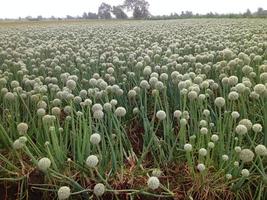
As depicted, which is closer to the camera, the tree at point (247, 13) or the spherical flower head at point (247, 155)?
the spherical flower head at point (247, 155)

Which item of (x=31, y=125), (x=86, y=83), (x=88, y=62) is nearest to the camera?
(x=31, y=125)

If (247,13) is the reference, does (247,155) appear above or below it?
above

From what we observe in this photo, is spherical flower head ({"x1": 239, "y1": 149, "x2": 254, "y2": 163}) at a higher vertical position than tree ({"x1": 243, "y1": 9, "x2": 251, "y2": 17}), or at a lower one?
higher

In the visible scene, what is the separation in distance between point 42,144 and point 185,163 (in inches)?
38.8

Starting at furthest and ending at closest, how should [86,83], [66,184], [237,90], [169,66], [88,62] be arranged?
[88,62]
[169,66]
[86,83]
[237,90]
[66,184]

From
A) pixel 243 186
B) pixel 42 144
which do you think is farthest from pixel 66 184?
pixel 243 186

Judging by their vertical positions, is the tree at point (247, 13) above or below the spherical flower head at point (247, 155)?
below

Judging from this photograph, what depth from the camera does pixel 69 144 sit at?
3.10m

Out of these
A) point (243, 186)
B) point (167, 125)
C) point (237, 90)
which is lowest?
point (243, 186)

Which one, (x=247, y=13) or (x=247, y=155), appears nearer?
(x=247, y=155)

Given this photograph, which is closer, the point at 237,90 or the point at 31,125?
the point at 237,90

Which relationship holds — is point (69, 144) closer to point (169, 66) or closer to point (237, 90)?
point (237, 90)

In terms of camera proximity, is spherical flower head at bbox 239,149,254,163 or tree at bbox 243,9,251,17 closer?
spherical flower head at bbox 239,149,254,163

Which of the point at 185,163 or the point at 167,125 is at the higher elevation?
the point at 167,125
